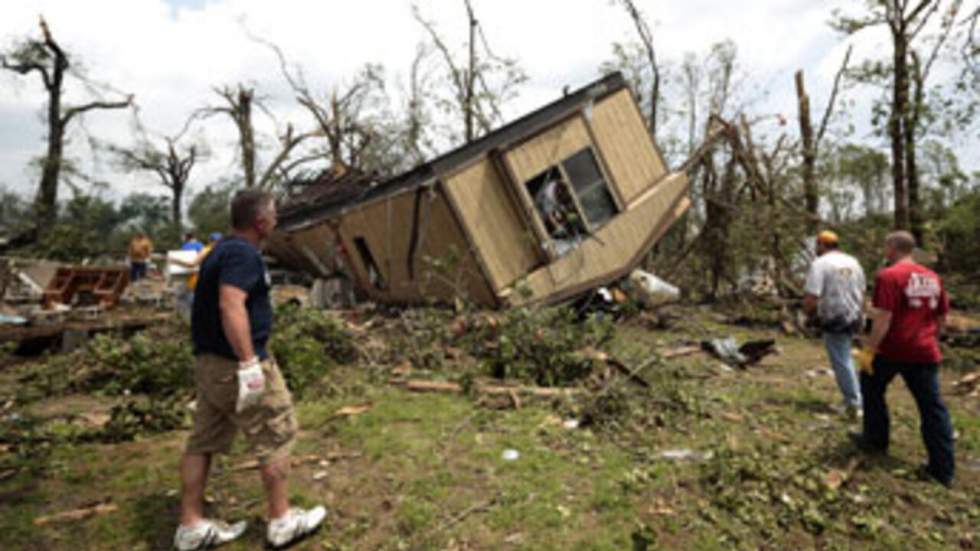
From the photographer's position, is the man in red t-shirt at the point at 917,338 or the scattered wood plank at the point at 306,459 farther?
the scattered wood plank at the point at 306,459

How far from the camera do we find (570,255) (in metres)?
10.4

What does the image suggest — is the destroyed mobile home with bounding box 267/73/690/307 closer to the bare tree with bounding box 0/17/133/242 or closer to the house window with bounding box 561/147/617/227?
the house window with bounding box 561/147/617/227

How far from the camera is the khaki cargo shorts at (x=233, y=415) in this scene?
3.17 metres

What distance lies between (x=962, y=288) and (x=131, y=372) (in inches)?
674

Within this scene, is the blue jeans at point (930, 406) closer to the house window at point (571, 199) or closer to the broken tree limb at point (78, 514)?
the broken tree limb at point (78, 514)

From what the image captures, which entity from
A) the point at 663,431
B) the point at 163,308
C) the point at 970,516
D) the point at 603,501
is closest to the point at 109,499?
the point at 603,501

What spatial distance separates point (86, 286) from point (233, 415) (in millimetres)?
12378

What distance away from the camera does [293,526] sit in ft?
10.8

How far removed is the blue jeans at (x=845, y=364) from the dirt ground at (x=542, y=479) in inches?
10.8

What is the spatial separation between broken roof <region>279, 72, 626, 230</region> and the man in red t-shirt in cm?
646

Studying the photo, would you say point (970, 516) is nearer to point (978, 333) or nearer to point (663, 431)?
point (663, 431)

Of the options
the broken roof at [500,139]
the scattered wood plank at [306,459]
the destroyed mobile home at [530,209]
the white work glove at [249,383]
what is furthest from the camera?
the destroyed mobile home at [530,209]

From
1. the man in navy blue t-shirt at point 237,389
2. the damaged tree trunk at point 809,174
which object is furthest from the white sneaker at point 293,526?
the damaged tree trunk at point 809,174

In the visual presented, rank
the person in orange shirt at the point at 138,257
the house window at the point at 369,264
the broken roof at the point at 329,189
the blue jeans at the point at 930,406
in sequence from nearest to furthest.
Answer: the blue jeans at the point at 930,406 → the house window at the point at 369,264 → the broken roof at the point at 329,189 → the person in orange shirt at the point at 138,257
